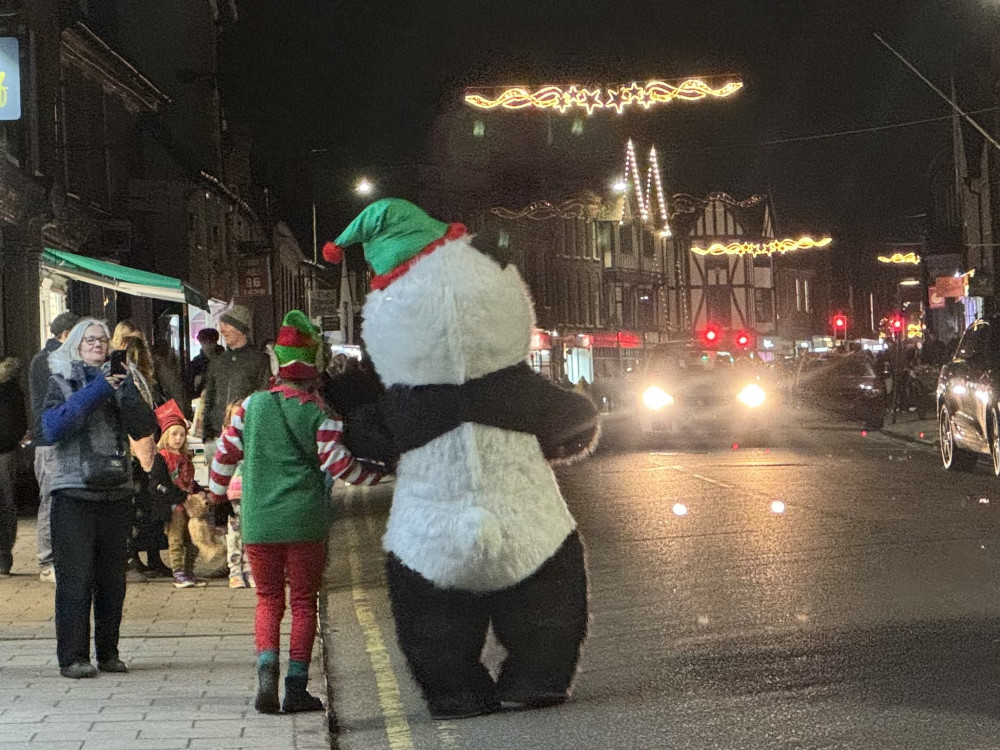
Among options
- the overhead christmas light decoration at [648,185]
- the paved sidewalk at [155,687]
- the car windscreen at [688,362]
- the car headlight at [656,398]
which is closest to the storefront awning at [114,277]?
the car headlight at [656,398]

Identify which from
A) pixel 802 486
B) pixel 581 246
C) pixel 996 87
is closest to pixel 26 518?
pixel 802 486

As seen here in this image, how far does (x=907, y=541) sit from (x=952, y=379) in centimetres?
709

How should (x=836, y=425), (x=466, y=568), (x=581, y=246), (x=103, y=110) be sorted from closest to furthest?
(x=466, y=568)
(x=103, y=110)
(x=836, y=425)
(x=581, y=246)

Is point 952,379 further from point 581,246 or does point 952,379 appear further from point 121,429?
point 581,246

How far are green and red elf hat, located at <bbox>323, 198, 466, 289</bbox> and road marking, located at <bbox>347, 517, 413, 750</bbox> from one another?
1796 mm

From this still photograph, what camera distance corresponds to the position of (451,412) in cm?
649

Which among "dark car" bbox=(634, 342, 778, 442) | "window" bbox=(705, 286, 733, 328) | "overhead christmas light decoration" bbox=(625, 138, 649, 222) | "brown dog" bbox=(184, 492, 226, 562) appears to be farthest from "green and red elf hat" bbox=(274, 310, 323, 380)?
"window" bbox=(705, 286, 733, 328)

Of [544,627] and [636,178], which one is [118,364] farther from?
[636,178]

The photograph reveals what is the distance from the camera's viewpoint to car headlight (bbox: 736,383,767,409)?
87.1 feet

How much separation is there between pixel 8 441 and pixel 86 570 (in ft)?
16.9

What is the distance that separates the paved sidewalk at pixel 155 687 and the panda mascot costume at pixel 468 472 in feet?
2.13

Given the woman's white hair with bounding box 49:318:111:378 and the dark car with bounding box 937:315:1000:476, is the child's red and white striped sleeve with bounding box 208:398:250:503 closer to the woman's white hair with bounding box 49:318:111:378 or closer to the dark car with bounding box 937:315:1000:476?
the woman's white hair with bounding box 49:318:111:378

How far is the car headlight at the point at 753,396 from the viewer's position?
2655 cm

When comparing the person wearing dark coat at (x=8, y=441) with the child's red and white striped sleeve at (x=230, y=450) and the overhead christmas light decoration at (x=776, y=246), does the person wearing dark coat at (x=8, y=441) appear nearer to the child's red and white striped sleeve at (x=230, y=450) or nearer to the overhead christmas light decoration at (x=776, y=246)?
the child's red and white striped sleeve at (x=230, y=450)
